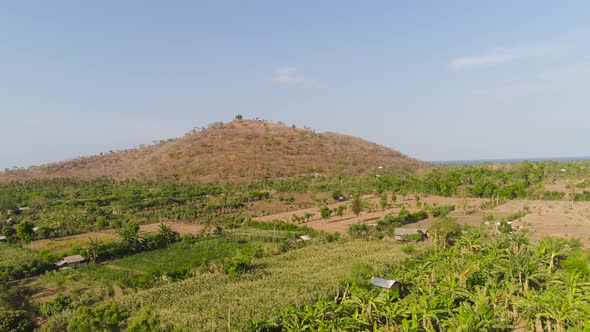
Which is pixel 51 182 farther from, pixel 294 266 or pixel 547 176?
pixel 547 176

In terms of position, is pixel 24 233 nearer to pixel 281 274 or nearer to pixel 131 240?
pixel 131 240

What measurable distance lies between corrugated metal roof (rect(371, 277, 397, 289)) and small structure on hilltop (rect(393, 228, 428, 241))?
37.5 ft

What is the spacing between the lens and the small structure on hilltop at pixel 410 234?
94.6 feet

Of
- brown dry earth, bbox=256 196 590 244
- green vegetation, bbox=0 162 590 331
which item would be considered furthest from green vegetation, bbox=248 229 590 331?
brown dry earth, bbox=256 196 590 244

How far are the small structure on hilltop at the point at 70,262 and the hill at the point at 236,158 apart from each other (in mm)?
42985

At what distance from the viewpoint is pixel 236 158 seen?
259 feet

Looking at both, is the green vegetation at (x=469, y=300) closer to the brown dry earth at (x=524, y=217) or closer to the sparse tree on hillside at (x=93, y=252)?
the brown dry earth at (x=524, y=217)

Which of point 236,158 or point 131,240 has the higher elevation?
point 236,158

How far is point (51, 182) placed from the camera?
64625mm

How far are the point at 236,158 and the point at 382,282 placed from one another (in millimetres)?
63543

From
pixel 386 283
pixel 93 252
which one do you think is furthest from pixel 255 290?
pixel 93 252

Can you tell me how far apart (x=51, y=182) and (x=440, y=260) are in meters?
67.4

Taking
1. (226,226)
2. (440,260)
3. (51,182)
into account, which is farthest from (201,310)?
(51,182)

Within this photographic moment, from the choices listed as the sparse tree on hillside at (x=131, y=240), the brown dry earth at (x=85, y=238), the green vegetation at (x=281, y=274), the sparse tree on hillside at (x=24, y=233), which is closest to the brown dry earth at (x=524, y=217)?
the green vegetation at (x=281, y=274)
